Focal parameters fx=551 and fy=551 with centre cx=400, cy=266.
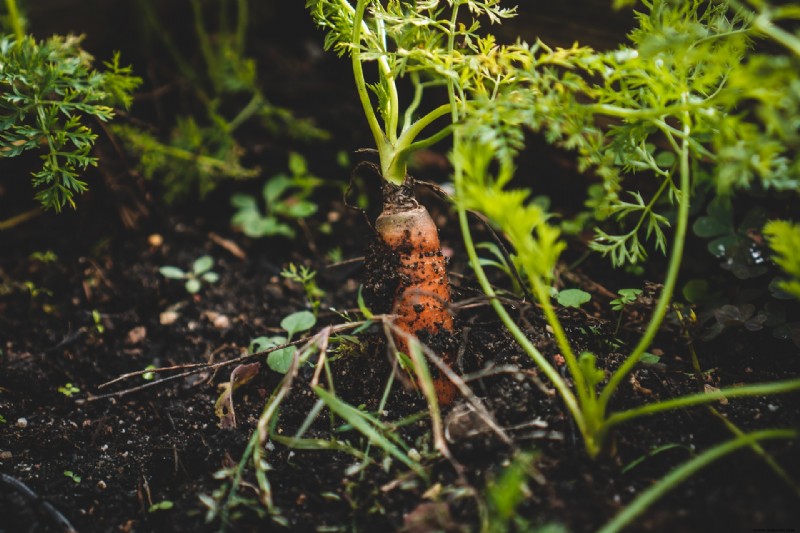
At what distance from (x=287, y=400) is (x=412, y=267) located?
1.44ft

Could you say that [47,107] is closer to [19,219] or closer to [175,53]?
[19,219]

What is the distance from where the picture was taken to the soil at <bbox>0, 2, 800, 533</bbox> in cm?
94

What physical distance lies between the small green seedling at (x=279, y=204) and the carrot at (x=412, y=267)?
84 centimetres

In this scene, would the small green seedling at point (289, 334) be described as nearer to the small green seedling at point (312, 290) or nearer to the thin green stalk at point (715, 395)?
the small green seedling at point (312, 290)

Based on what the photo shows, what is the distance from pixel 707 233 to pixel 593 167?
1.36 ft

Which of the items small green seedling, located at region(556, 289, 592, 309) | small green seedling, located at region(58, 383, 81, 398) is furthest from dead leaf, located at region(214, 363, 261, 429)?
small green seedling, located at region(556, 289, 592, 309)

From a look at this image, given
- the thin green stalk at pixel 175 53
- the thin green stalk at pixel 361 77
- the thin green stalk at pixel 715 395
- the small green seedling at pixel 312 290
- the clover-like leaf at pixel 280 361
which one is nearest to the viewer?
the thin green stalk at pixel 715 395

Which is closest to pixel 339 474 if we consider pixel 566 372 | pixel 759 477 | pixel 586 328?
pixel 566 372

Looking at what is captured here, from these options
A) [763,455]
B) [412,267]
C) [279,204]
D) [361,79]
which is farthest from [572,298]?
[279,204]

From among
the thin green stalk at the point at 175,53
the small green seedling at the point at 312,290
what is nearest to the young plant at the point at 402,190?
the small green seedling at the point at 312,290

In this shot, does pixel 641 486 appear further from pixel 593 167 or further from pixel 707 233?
pixel 593 167

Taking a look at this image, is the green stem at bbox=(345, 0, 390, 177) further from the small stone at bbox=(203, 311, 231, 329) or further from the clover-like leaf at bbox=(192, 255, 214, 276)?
the clover-like leaf at bbox=(192, 255, 214, 276)

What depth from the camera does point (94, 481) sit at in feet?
3.73

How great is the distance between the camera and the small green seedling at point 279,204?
1986mm
